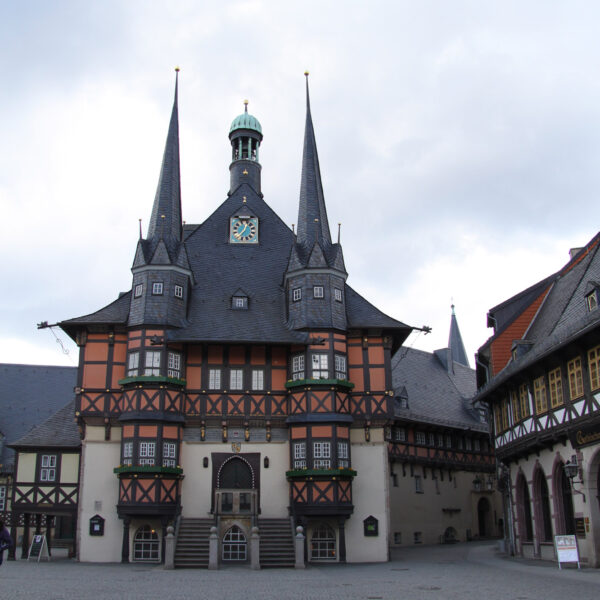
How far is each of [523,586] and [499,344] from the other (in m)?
15.7

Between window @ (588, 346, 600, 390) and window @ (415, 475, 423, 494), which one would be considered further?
window @ (415, 475, 423, 494)

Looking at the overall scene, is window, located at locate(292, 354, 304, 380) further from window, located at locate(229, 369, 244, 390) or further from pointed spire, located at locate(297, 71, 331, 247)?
pointed spire, located at locate(297, 71, 331, 247)

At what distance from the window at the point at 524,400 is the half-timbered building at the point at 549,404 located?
0.04m

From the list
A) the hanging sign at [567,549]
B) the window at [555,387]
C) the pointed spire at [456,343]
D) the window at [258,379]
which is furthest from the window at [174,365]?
the pointed spire at [456,343]

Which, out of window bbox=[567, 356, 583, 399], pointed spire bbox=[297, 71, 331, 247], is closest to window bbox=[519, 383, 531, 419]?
window bbox=[567, 356, 583, 399]

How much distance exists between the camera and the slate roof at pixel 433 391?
50.3 meters

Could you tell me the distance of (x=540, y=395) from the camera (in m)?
27.8

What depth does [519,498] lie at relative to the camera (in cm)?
3209

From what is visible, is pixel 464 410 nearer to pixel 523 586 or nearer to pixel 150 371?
pixel 150 371

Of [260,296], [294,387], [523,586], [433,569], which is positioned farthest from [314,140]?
[523,586]

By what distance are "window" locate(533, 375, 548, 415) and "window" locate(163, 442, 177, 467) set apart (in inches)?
595

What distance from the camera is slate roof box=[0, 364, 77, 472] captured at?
188ft

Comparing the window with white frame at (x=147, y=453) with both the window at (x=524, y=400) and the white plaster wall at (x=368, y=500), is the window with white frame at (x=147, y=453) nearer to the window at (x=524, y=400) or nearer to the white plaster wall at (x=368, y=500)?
the white plaster wall at (x=368, y=500)

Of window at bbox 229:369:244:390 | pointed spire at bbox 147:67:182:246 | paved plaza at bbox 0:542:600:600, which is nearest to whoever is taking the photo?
paved plaza at bbox 0:542:600:600
